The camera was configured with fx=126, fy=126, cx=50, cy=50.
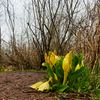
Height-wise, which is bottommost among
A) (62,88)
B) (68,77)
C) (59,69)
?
(62,88)

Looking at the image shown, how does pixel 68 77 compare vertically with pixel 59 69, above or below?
below

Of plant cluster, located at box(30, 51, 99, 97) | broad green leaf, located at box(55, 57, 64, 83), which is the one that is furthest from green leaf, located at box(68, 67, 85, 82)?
broad green leaf, located at box(55, 57, 64, 83)

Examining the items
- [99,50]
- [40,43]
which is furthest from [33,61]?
[99,50]

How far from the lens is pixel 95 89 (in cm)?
167

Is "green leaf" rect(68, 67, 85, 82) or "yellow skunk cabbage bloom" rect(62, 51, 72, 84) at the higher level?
"yellow skunk cabbage bloom" rect(62, 51, 72, 84)

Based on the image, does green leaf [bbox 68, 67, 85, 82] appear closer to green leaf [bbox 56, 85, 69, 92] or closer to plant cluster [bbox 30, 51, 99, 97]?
plant cluster [bbox 30, 51, 99, 97]

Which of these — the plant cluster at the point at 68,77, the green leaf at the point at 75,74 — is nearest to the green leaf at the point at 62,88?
the plant cluster at the point at 68,77

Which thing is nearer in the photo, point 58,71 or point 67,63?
point 67,63

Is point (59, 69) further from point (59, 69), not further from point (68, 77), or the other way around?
point (68, 77)

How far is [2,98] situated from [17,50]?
363 centimetres

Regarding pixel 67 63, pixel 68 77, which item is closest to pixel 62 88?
pixel 68 77

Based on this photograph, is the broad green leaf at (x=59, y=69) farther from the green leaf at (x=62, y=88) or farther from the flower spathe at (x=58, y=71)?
the green leaf at (x=62, y=88)

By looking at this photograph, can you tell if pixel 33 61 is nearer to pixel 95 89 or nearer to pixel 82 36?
pixel 82 36

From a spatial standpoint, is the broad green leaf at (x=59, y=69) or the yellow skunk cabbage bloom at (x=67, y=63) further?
the broad green leaf at (x=59, y=69)
